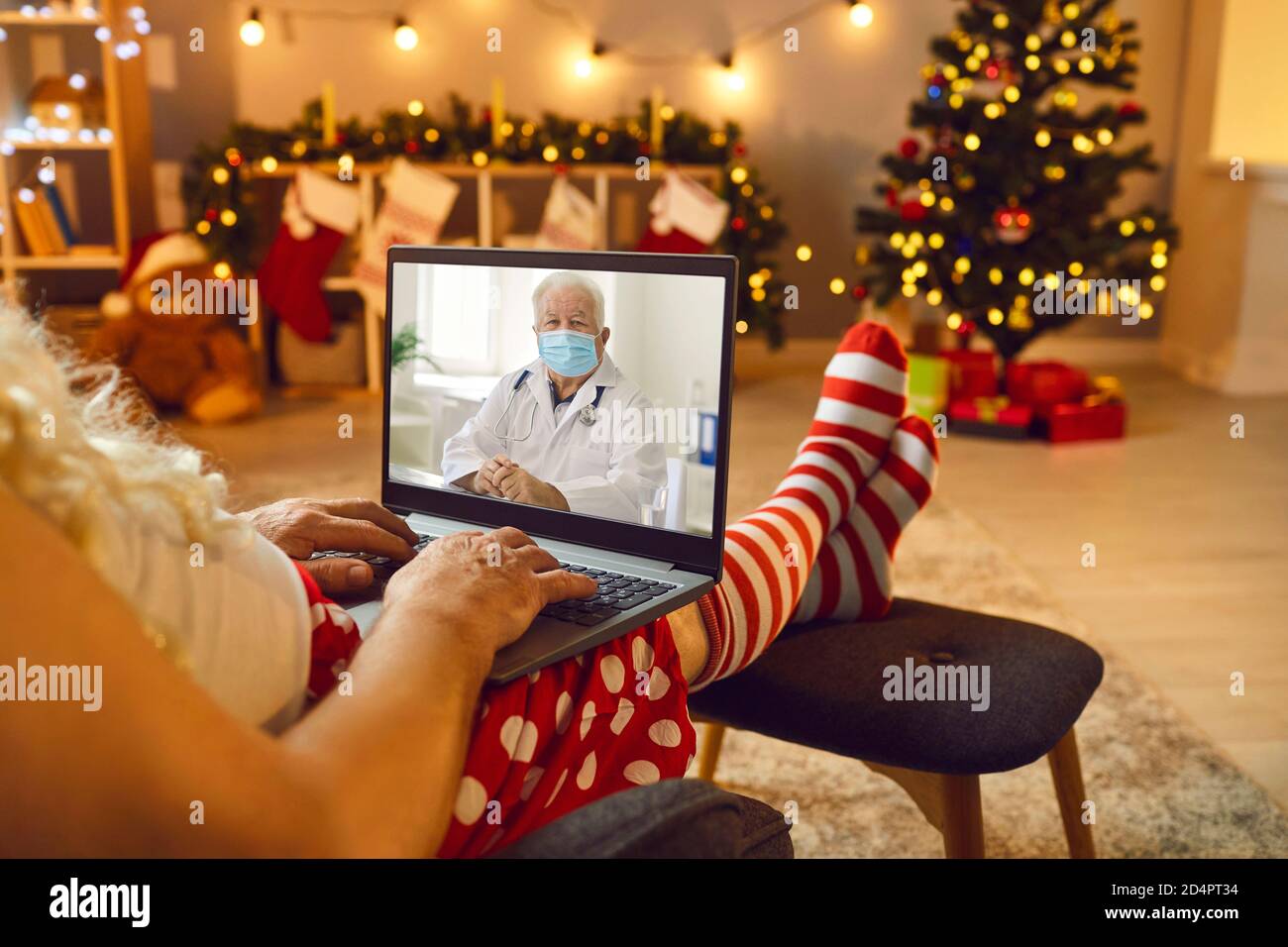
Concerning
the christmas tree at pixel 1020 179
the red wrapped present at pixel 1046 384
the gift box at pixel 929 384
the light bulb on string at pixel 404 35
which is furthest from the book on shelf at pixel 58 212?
the red wrapped present at pixel 1046 384

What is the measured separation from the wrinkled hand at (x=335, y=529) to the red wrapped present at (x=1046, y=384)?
295cm

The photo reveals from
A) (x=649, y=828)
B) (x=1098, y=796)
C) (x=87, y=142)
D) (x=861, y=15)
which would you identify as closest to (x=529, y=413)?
(x=649, y=828)

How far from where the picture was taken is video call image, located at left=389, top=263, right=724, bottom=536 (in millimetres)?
896

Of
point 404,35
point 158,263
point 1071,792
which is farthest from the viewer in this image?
point 404,35

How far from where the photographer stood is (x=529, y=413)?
94cm

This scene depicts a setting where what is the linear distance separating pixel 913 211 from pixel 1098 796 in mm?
2363

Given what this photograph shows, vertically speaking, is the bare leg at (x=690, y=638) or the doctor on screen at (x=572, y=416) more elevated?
the doctor on screen at (x=572, y=416)

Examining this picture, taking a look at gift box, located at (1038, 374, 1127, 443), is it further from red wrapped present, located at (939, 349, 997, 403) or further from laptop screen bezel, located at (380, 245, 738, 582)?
laptop screen bezel, located at (380, 245, 738, 582)

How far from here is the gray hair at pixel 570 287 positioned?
917 mm

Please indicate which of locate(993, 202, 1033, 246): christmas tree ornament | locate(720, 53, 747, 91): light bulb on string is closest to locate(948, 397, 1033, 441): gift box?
locate(993, 202, 1033, 246): christmas tree ornament

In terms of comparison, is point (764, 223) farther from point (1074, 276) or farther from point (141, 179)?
point (141, 179)

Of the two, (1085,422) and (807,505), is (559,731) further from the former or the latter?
(1085,422)

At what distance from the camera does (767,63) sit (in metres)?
4.53

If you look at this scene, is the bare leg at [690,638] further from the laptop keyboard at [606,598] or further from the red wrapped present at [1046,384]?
the red wrapped present at [1046,384]
